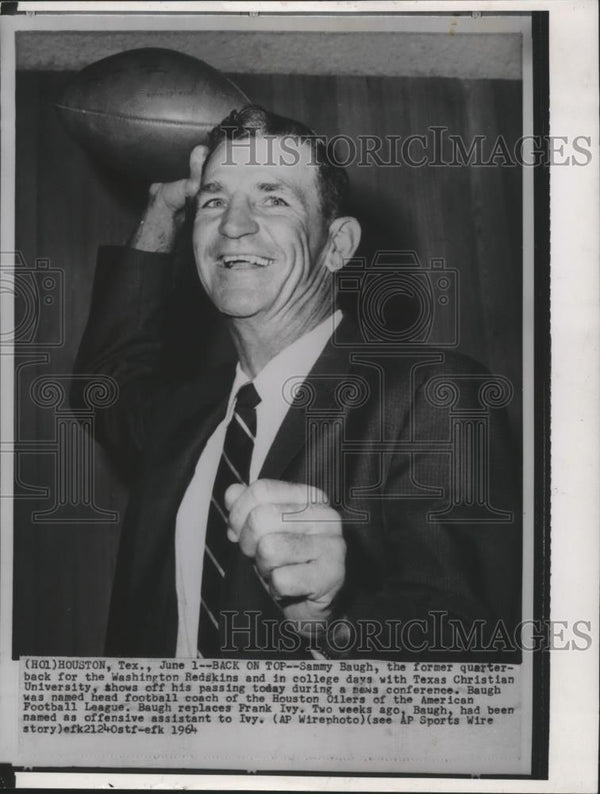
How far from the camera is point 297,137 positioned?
1.81m

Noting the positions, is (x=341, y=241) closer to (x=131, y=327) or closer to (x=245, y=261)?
(x=245, y=261)

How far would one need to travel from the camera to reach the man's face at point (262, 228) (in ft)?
5.85

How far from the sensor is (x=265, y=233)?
1.78 metres

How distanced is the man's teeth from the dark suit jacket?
14 cm

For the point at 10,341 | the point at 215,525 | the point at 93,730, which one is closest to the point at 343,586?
the point at 215,525

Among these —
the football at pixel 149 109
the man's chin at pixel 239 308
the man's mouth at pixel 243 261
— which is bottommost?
the man's chin at pixel 239 308

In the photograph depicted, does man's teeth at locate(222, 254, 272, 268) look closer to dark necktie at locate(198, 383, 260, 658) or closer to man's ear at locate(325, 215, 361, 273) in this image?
man's ear at locate(325, 215, 361, 273)

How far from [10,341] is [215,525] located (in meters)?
0.58

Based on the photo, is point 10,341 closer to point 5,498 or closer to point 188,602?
point 5,498

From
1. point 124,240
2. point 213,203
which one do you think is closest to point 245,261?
point 213,203

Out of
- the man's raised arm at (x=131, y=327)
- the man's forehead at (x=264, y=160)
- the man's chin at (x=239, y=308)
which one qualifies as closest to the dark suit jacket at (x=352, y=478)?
the man's raised arm at (x=131, y=327)

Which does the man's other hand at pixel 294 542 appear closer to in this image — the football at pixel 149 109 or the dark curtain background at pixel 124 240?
the dark curtain background at pixel 124 240

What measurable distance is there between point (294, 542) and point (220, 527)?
0.16 metres

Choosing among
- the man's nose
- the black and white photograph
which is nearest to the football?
the black and white photograph
